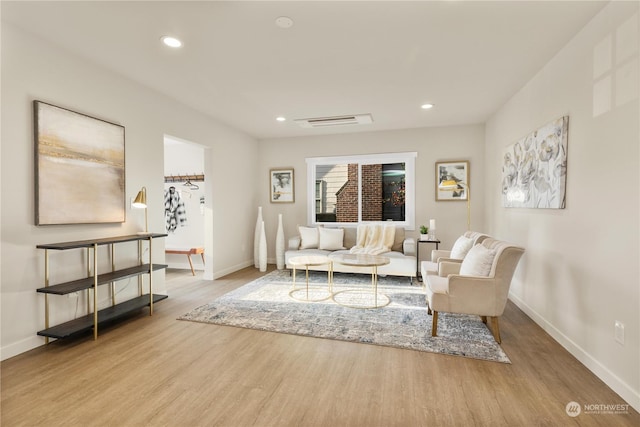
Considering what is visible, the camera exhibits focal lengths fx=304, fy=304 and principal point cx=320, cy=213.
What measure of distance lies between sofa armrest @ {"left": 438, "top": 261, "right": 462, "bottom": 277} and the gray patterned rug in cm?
44

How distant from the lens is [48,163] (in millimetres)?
2561

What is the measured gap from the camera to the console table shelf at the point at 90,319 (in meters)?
2.48

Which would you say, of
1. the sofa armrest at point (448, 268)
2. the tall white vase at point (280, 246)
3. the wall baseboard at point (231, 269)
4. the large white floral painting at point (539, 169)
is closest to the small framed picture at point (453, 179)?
the large white floral painting at point (539, 169)

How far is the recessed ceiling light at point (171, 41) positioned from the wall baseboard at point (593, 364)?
4.02 m

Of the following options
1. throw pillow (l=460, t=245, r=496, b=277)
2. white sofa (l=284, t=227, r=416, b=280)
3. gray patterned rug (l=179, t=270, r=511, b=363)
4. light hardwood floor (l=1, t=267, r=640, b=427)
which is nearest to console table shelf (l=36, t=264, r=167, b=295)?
light hardwood floor (l=1, t=267, r=640, b=427)

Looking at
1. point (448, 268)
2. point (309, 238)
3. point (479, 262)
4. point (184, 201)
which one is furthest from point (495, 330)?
point (184, 201)

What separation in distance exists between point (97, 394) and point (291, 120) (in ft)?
13.4

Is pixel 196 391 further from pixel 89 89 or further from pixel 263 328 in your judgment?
pixel 89 89

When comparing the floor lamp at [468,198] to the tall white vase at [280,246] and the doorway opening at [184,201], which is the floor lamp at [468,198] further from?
the doorway opening at [184,201]

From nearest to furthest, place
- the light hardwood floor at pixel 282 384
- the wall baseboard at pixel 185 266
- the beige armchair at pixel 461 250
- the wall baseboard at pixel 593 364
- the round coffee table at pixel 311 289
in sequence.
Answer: the light hardwood floor at pixel 282 384 → the wall baseboard at pixel 593 364 → the beige armchair at pixel 461 250 → the round coffee table at pixel 311 289 → the wall baseboard at pixel 185 266

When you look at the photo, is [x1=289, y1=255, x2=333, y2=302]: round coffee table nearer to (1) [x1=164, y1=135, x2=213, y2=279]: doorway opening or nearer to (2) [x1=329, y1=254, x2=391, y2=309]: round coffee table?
(2) [x1=329, y1=254, x2=391, y2=309]: round coffee table

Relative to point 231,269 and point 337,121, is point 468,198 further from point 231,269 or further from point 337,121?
point 231,269

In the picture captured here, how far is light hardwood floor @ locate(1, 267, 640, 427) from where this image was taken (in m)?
1.71

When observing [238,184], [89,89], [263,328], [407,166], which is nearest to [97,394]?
[263,328]
